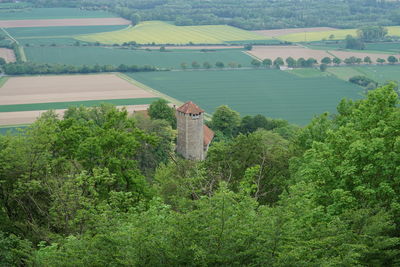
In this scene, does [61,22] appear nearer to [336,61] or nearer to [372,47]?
[336,61]

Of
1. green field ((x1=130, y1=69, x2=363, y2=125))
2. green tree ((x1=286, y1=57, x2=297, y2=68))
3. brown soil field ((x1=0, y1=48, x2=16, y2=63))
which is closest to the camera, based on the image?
green field ((x1=130, y1=69, x2=363, y2=125))

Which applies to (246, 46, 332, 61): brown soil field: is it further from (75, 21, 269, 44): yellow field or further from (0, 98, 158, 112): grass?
(0, 98, 158, 112): grass

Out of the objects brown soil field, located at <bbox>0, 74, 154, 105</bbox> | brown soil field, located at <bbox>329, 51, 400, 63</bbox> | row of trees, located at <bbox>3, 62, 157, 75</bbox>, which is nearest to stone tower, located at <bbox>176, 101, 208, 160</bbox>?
brown soil field, located at <bbox>0, 74, 154, 105</bbox>

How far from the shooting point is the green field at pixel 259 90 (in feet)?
325

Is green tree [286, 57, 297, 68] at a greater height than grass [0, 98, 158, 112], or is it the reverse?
green tree [286, 57, 297, 68]

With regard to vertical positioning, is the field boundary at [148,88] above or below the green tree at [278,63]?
below

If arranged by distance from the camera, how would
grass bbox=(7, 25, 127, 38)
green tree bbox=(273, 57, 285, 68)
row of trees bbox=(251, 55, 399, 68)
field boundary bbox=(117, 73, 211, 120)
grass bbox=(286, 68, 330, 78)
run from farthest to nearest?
grass bbox=(7, 25, 127, 38) < green tree bbox=(273, 57, 285, 68) < row of trees bbox=(251, 55, 399, 68) < grass bbox=(286, 68, 330, 78) < field boundary bbox=(117, 73, 211, 120)

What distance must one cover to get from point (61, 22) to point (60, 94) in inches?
3442

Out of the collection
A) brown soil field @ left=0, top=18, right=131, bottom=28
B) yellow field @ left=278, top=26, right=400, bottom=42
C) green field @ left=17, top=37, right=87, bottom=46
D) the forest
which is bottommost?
yellow field @ left=278, top=26, right=400, bottom=42

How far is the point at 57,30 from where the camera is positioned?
170 m

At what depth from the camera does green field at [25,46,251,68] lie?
130375 millimetres

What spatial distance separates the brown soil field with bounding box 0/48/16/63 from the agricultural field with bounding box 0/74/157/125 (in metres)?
13.9

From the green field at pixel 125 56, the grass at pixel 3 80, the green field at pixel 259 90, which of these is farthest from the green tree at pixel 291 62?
the grass at pixel 3 80

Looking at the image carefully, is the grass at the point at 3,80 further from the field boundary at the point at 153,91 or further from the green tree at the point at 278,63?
the green tree at the point at 278,63
